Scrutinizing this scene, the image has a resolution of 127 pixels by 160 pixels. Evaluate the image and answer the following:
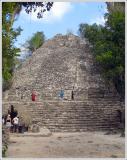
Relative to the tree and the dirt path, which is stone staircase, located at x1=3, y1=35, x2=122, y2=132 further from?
the tree

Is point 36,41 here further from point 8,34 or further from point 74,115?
point 8,34

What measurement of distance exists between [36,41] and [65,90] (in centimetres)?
1795

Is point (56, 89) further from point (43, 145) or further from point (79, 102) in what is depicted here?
point (43, 145)

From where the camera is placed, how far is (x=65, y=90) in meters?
29.8

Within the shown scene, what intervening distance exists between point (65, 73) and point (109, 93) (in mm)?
4149

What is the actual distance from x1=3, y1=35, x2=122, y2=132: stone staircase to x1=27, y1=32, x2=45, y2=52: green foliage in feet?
29.9

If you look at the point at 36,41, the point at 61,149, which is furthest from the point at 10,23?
the point at 36,41

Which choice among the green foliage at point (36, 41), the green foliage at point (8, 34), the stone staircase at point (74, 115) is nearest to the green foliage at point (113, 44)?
the stone staircase at point (74, 115)

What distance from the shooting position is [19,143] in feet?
50.4

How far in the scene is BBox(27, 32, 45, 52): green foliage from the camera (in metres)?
46.8

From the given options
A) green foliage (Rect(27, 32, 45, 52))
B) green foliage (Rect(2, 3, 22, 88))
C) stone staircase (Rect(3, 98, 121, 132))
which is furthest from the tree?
green foliage (Rect(27, 32, 45, 52))

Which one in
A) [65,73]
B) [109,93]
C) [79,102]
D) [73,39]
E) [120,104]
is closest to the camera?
[79,102]

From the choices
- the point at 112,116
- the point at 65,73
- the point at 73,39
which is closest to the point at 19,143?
the point at 112,116

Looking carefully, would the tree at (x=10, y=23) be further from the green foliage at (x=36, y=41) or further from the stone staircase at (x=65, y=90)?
the green foliage at (x=36, y=41)
